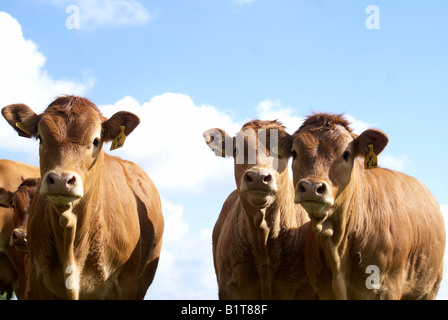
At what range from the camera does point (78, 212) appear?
7.04m

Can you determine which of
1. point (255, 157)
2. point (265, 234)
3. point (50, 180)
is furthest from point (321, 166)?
point (50, 180)

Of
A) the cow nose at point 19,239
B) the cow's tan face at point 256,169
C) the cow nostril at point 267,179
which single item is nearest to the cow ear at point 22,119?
the cow nose at point 19,239

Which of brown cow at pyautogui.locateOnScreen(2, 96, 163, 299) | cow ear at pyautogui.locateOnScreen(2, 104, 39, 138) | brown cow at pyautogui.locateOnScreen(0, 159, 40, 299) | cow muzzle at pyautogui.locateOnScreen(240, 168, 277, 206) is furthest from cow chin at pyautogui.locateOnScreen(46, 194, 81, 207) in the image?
brown cow at pyautogui.locateOnScreen(0, 159, 40, 299)

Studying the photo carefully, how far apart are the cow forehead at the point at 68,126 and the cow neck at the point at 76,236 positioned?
419 millimetres

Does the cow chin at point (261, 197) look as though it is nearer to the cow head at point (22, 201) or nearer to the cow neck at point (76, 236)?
the cow neck at point (76, 236)

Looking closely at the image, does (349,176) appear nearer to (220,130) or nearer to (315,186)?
(315,186)

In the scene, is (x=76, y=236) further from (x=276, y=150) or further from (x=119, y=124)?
(x=276, y=150)

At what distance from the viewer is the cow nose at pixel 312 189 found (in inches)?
252

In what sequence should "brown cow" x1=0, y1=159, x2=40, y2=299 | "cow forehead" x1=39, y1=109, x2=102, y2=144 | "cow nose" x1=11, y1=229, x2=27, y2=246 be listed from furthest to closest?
"brown cow" x1=0, y1=159, x2=40, y2=299 < "cow nose" x1=11, y1=229, x2=27, y2=246 < "cow forehead" x1=39, y1=109, x2=102, y2=144

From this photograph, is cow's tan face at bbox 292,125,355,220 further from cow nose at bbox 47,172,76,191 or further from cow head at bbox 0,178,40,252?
cow head at bbox 0,178,40,252

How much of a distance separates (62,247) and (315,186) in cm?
335

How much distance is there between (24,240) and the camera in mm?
9352

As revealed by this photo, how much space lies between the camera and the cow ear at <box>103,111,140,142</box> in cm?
736

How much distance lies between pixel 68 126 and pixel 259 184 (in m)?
2.52
